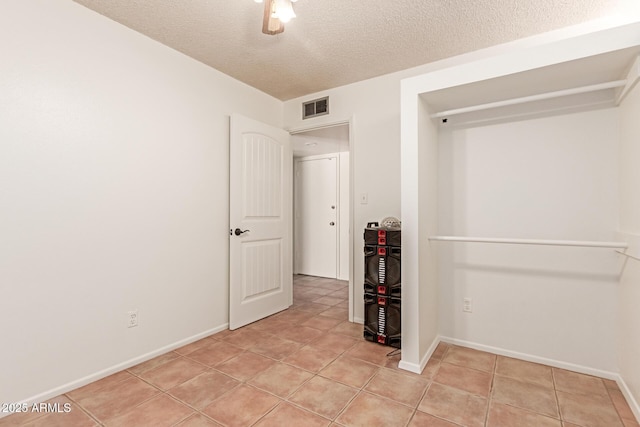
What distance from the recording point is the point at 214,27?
7.25 feet

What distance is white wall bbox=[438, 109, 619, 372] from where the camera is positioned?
2.07 metres

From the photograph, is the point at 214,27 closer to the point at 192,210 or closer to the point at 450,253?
the point at 192,210

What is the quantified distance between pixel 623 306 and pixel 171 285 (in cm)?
319

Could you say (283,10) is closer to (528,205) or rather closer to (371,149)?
(371,149)

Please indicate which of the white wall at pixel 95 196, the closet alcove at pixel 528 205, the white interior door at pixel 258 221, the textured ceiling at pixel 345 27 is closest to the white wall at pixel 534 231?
the closet alcove at pixel 528 205

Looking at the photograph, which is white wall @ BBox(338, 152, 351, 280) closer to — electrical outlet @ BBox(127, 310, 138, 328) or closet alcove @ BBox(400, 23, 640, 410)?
closet alcove @ BBox(400, 23, 640, 410)

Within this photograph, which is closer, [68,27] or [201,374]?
[68,27]

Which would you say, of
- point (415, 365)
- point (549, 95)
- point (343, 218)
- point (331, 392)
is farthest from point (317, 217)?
point (549, 95)

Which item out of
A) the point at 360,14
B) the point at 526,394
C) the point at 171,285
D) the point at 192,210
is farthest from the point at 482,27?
the point at 171,285

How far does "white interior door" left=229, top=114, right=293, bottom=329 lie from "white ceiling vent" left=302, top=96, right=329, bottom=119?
36cm

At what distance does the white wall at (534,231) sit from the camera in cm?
207

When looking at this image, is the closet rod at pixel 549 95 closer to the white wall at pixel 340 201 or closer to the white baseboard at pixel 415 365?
the white baseboard at pixel 415 365

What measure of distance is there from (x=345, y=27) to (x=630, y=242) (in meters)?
2.24

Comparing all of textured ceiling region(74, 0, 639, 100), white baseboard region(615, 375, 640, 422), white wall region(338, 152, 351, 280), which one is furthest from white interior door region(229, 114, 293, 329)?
white baseboard region(615, 375, 640, 422)
